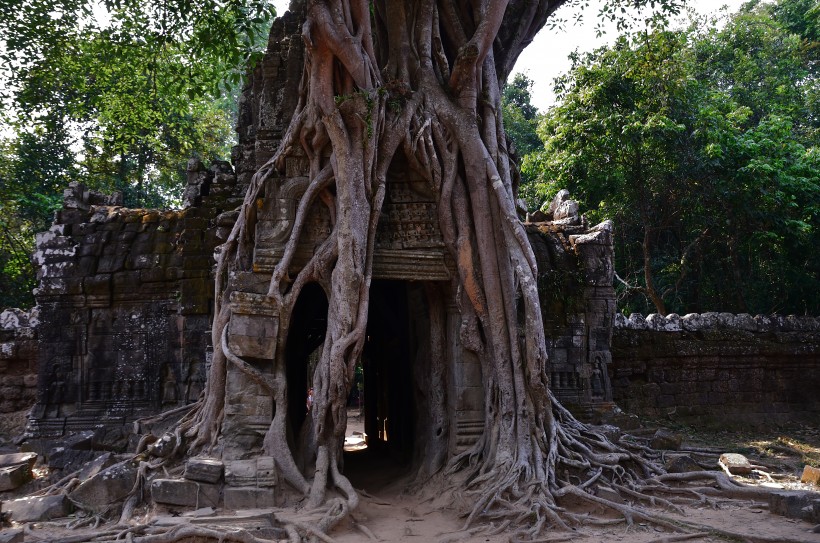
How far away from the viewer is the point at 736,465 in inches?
223

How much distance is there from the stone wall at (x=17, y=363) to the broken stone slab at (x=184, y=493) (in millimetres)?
5007

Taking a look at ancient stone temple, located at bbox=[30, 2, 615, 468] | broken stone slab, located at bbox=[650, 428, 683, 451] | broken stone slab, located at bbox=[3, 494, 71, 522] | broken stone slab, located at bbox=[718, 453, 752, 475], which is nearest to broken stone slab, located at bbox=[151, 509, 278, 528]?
broken stone slab, located at bbox=[3, 494, 71, 522]

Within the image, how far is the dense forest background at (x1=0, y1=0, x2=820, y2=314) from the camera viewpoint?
30.6 feet

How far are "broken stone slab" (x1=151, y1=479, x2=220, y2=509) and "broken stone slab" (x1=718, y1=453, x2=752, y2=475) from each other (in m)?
4.30

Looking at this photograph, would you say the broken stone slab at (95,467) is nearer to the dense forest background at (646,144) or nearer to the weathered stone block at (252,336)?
the weathered stone block at (252,336)

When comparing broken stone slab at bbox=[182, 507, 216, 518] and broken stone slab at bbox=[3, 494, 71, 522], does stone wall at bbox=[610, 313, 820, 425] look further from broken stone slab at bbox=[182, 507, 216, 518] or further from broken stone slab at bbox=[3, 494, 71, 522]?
broken stone slab at bbox=[3, 494, 71, 522]

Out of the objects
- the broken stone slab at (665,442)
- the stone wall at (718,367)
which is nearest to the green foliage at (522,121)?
the stone wall at (718,367)

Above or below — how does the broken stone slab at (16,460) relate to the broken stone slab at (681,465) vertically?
above

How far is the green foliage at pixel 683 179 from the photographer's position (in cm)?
1073

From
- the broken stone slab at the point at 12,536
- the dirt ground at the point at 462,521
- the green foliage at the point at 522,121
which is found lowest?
the dirt ground at the point at 462,521

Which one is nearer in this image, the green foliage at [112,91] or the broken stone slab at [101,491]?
the broken stone slab at [101,491]

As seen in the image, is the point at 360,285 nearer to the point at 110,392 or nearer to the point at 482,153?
the point at 482,153

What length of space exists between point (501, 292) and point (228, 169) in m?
4.33

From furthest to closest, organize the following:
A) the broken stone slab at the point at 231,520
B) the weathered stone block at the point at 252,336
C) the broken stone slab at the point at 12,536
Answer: the weathered stone block at the point at 252,336, the broken stone slab at the point at 231,520, the broken stone slab at the point at 12,536
